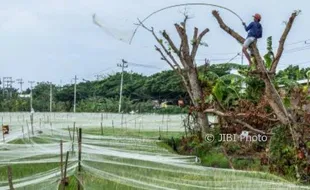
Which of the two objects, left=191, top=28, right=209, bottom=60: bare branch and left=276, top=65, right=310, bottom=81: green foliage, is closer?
left=191, top=28, right=209, bottom=60: bare branch

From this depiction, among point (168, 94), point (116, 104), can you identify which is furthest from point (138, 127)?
point (168, 94)

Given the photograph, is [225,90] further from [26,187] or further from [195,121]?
[26,187]

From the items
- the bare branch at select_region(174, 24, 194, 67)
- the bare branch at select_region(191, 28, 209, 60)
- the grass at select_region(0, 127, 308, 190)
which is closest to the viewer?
the grass at select_region(0, 127, 308, 190)

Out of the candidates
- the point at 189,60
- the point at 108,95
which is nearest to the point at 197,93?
the point at 189,60

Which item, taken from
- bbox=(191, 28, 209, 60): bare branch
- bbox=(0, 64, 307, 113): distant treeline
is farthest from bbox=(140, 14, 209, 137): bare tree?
bbox=(0, 64, 307, 113): distant treeline

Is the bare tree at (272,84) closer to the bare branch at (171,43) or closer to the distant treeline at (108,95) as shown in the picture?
the bare branch at (171,43)

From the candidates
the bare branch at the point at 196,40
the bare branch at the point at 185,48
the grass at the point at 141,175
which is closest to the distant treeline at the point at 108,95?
the bare branch at the point at 196,40

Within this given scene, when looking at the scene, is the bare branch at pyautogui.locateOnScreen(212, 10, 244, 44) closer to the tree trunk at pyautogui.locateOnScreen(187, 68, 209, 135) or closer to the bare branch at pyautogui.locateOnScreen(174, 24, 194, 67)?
the tree trunk at pyautogui.locateOnScreen(187, 68, 209, 135)

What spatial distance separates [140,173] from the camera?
594cm

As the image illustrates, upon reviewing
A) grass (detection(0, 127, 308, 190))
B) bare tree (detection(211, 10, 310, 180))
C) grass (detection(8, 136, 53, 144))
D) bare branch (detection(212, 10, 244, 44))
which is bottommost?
grass (detection(0, 127, 308, 190))

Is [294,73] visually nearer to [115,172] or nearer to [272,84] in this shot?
[272,84]

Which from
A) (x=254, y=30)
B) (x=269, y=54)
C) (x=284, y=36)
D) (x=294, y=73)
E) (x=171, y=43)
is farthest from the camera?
(x=294, y=73)

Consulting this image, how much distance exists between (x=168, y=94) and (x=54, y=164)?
20125mm

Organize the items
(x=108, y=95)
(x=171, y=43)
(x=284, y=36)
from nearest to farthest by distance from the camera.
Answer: (x=284, y=36)
(x=171, y=43)
(x=108, y=95)
